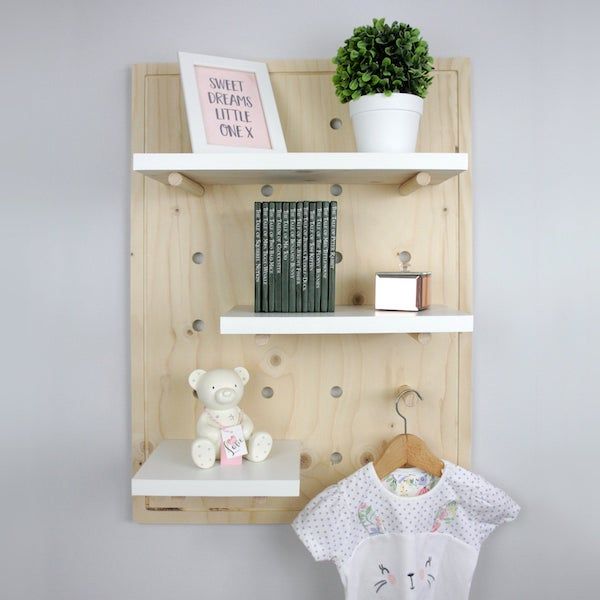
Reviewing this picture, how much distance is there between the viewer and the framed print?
1.13 m

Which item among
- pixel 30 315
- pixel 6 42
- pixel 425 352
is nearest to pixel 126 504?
pixel 30 315

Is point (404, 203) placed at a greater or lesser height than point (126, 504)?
greater

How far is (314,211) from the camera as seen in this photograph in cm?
112

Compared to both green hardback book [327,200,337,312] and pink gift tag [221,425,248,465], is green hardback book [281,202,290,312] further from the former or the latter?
pink gift tag [221,425,248,465]

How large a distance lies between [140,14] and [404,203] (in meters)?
0.61

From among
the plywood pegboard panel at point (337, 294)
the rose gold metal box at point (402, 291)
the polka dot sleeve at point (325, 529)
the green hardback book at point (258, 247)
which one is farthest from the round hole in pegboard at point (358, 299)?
the polka dot sleeve at point (325, 529)

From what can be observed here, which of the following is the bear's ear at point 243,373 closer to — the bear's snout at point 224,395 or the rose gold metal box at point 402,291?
the bear's snout at point 224,395

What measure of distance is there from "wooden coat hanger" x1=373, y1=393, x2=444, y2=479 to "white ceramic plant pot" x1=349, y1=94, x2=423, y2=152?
47 centimetres

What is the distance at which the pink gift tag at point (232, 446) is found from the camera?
3.81 feet

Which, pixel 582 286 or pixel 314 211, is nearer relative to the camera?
pixel 314 211

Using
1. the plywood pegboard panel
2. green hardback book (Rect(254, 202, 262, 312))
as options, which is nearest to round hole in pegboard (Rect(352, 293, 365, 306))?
the plywood pegboard panel

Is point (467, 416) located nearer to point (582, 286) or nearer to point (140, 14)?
point (582, 286)

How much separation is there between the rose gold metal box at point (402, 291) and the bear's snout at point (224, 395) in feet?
0.93

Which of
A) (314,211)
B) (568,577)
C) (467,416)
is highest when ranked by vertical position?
(314,211)
